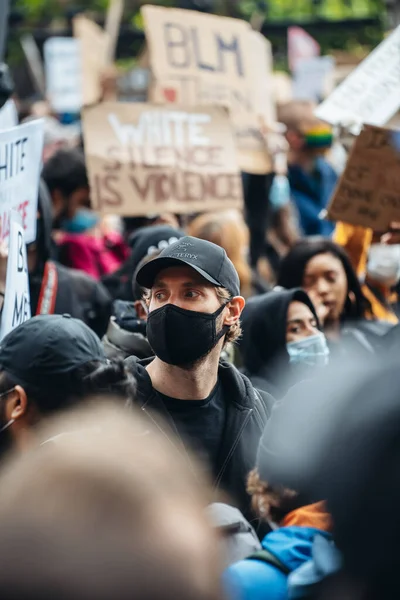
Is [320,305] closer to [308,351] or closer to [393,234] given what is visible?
[393,234]

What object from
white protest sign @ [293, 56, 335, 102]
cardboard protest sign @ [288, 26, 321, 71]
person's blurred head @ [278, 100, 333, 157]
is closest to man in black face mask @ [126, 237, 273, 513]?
person's blurred head @ [278, 100, 333, 157]

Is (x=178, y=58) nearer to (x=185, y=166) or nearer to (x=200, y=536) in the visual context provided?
(x=185, y=166)

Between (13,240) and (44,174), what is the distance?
2710 mm

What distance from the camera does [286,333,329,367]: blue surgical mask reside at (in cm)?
501

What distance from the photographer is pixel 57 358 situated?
3395 millimetres

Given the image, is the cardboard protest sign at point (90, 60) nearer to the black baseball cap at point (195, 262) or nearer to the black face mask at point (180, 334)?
the black baseball cap at point (195, 262)

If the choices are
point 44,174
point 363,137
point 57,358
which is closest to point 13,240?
point 57,358

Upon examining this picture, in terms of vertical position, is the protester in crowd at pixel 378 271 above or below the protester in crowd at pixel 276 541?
below

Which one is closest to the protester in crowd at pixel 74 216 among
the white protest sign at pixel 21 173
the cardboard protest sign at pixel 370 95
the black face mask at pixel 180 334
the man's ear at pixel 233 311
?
the cardboard protest sign at pixel 370 95

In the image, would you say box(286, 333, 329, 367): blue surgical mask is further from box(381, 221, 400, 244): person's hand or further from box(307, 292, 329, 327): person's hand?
box(381, 221, 400, 244): person's hand

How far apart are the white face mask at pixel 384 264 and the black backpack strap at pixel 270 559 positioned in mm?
4435

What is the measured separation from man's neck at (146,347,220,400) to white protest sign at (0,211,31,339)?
639 millimetres

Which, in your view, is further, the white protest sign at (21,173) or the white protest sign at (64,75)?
the white protest sign at (64,75)

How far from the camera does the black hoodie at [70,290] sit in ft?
17.1
